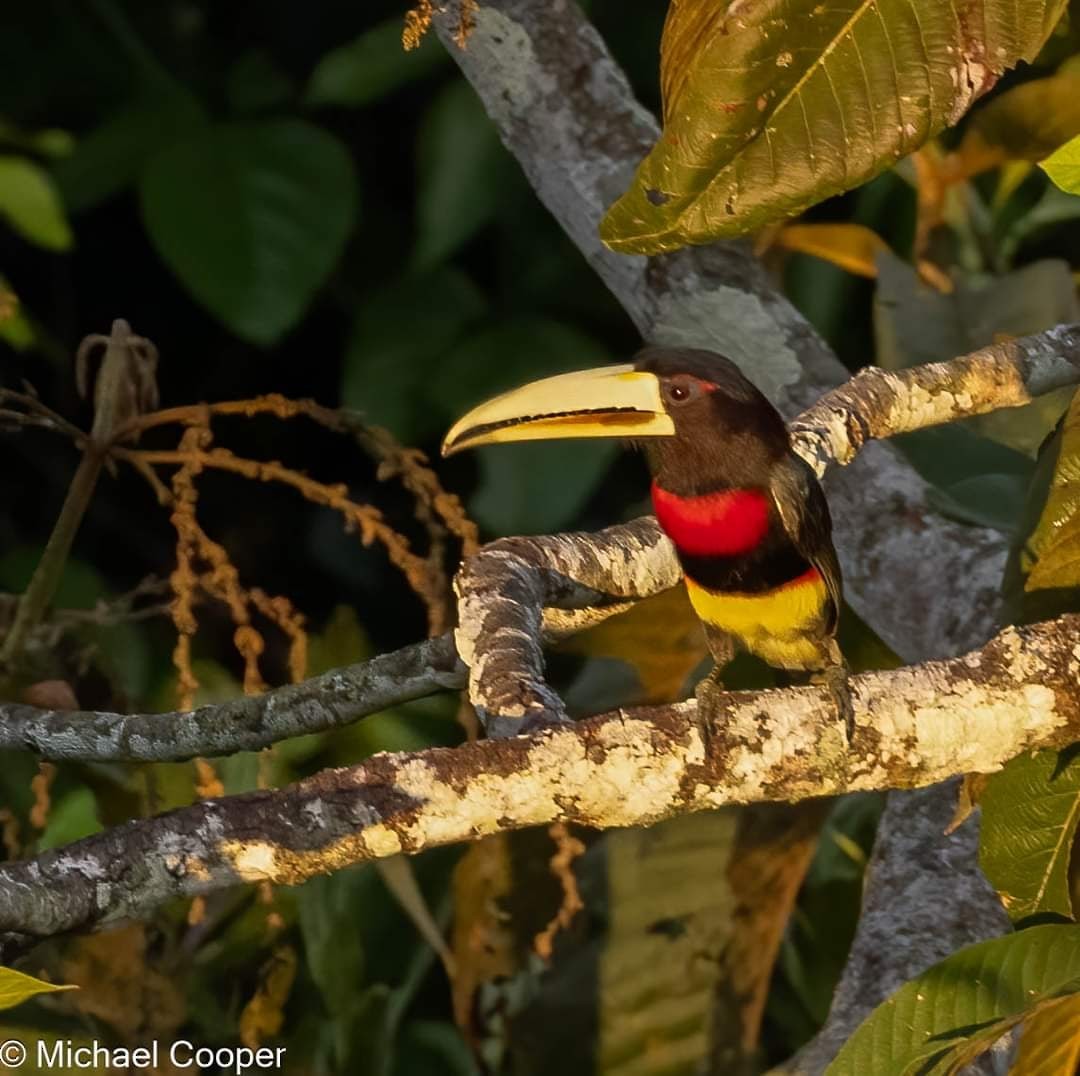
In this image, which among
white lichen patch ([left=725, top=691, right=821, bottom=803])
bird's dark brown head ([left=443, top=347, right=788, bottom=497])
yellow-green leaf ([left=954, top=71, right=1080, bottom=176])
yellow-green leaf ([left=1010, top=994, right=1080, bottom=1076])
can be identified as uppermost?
yellow-green leaf ([left=954, top=71, right=1080, bottom=176])

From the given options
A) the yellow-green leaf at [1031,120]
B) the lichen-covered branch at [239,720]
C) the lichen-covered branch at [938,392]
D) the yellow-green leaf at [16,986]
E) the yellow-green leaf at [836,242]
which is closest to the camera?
the yellow-green leaf at [16,986]

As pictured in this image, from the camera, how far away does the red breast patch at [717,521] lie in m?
1.81

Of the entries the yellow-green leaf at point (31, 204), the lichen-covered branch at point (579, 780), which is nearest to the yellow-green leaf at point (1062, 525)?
the lichen-covered branch at point (579, 780)

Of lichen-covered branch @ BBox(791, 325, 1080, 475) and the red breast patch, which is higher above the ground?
lichen-covered branch @ BBox(791, 325, 1080, 475)

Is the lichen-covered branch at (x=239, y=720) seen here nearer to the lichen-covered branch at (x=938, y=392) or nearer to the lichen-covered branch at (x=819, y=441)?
the lichen-covered branch at (x=819, y=441)

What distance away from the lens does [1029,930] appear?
4.75ft

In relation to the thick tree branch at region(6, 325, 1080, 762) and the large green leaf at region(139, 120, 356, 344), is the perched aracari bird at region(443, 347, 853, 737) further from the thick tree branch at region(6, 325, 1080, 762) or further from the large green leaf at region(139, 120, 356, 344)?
the large green leaf at region(139, 120, 356, 344)

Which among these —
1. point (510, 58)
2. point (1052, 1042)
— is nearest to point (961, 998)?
point (1052, 1042)

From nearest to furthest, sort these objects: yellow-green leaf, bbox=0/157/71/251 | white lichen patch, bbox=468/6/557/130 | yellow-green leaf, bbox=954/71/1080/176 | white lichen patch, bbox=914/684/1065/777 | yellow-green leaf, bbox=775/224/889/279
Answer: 1. white lichen patch, bbox=914/684/1065/777
2. white lichen patch, bbox=468/6/557/130
3. yellow-green leaf, bbox=954/71/1080/176
4. yellow-green leaf, bbox=775/224/889/279
5. yellow-green leaf, bbox=0/157/71/251

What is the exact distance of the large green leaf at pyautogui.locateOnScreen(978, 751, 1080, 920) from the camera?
61.4 inches

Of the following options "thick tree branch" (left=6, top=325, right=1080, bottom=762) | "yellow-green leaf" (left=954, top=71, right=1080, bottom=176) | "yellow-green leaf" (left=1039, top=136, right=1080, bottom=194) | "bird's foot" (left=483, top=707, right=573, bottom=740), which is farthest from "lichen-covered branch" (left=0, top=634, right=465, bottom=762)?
"yellow-green leaf" (left=954, top=71, right=1080, bottom=176)

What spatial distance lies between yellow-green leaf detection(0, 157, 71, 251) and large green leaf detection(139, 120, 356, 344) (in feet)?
0.52

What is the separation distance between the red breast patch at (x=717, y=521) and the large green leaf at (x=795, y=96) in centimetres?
47

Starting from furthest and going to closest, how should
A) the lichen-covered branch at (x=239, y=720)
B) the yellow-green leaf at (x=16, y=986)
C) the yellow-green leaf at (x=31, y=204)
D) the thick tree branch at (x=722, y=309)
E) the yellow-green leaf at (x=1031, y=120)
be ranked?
the yellow-green leaf at (x=31, y=204) < the yellow-green leaf at (x=1031, y=120) < the thick tree branch at (x=722, y=309) < the lichen-covered branch at (x=239, y=720) < the yellow-green leaf at (x=16, y=986)
